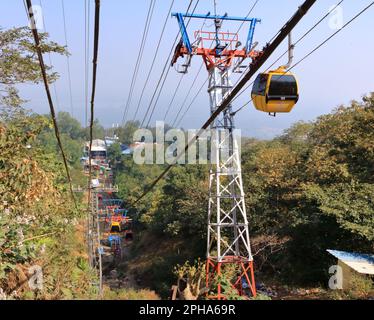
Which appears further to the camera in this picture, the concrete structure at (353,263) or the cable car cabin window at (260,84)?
the concrete structure at (353,263)

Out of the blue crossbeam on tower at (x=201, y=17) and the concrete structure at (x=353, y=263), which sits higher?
the blue crossbeam on tower at (x=201, y=17)

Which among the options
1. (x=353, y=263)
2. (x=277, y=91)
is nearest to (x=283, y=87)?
(x=277, y=91)

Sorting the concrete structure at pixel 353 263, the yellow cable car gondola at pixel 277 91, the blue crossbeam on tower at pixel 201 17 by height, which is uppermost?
the blue crossbeam on tower at pixel 201 17

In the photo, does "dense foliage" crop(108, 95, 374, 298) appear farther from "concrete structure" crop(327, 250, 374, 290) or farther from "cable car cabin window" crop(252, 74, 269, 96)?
"cable car cabin window" crop(252, 74, 269, 96)

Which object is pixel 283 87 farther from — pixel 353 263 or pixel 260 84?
pixel 353 263

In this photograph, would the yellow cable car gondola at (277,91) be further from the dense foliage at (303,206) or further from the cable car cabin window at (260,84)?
the dense foliage at (303,206)

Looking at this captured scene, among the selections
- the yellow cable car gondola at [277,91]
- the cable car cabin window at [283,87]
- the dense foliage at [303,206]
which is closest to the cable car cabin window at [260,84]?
the yellow cable car gondola at [277,91]
